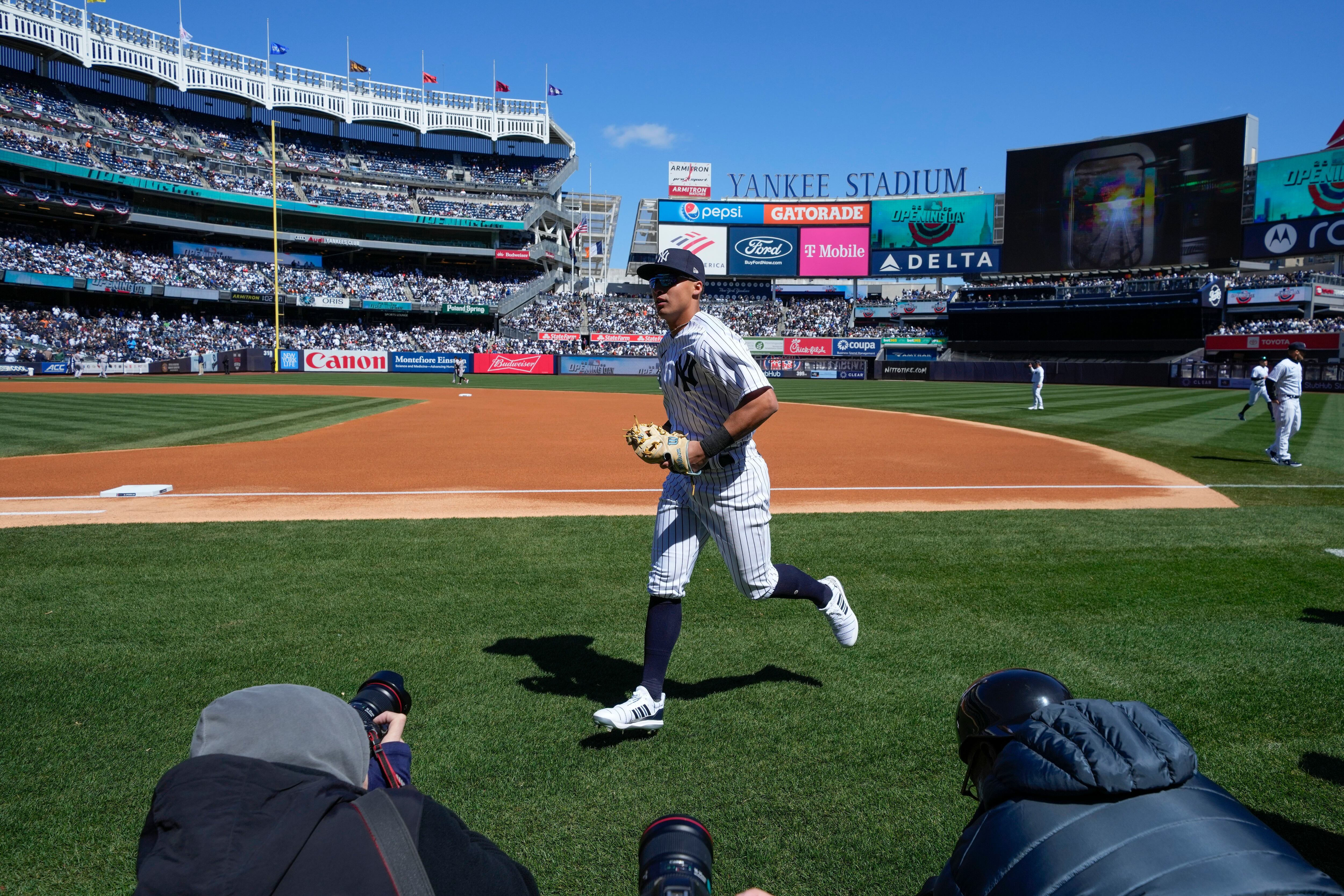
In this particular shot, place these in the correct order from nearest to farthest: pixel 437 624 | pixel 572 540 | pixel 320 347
Answer: pixel 437 624
pixel 572 540
pixel 320 347

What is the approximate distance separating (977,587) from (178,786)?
5350 millimetres

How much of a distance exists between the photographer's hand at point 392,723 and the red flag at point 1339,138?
181ft

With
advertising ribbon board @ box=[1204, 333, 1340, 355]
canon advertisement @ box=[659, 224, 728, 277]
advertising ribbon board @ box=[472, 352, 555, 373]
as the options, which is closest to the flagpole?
advertising ribbon board @ box=[472, 352, 555, 373]

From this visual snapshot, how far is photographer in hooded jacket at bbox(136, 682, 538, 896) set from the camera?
4.08 feet

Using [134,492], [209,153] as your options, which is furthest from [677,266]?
[209,153]

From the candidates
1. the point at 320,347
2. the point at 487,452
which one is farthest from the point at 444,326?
the point at 487,452

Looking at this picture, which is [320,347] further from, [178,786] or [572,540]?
[178,786]

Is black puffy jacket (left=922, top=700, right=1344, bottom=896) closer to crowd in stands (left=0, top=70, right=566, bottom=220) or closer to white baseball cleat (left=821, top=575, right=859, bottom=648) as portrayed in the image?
white baseball cleat (left=821, top=575, right=859, bottom=648)


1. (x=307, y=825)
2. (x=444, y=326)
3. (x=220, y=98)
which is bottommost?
(x=307, y=825)

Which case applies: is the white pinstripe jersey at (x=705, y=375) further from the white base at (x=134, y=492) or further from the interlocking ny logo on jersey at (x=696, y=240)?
the interlocking ny logo on jersey at (x=696, y=240)

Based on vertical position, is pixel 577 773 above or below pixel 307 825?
below

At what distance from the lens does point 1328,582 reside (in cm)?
574

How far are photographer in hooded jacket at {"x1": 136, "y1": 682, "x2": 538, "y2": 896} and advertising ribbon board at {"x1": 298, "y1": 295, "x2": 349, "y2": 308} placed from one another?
61.2m

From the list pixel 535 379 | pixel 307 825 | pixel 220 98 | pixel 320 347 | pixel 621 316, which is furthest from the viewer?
pixel 621 316
